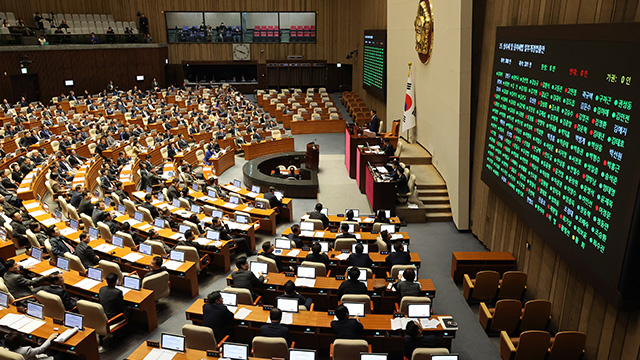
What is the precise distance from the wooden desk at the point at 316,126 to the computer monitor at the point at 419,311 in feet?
57.4

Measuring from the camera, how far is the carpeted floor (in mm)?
7363

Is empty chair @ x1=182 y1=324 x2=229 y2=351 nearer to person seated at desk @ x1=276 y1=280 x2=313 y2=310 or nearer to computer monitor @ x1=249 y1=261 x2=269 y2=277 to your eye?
person seated at desk @ x1=276 y1=280 x2=313 y2=310

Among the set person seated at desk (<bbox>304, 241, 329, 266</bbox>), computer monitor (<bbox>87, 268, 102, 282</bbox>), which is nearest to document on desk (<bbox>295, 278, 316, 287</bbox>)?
person seated at desk (<bbox>304, 241, 329, 266</bbox>)


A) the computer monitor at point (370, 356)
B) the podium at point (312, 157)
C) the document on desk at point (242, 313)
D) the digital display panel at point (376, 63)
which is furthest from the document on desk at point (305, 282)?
the digital display panel at point (376, 63)

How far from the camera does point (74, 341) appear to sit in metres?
6.27

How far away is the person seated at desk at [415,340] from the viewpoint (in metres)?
5.99

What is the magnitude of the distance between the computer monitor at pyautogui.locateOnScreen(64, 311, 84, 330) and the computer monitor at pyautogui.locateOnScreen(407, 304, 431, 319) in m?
4.73

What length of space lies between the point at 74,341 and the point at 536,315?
6.93m

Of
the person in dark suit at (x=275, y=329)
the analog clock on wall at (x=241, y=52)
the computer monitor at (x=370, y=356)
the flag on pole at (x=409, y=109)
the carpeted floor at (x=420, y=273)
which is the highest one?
the analog clock on wall at (x=241, y=52)

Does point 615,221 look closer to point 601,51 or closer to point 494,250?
point 601,51

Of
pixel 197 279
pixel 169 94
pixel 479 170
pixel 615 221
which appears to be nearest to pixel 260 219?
pixel 197 279

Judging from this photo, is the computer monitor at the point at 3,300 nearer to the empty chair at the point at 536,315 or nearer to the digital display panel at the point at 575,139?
the empty chair at the point at 536,315

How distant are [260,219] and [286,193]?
313 cm

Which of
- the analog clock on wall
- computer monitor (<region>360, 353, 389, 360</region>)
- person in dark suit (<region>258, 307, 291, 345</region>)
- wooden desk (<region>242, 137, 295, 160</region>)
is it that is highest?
the analog clock on wall
